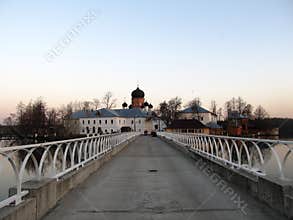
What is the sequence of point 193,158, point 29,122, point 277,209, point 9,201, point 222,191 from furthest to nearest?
point 29,122, point 193,158, point 222,191, point 277,209, point 9,201

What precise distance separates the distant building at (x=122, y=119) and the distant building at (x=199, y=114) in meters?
7.79

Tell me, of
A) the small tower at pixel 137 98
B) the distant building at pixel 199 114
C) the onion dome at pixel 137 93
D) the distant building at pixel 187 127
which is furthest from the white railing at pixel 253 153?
the small tower at pixel 137 98

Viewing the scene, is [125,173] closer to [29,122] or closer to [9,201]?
[9,201]

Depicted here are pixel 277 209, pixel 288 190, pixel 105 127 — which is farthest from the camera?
pixel 105 127

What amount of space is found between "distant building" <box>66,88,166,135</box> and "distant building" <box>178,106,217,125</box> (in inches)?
307

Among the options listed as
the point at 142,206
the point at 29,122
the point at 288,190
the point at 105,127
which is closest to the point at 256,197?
the point at 288,190

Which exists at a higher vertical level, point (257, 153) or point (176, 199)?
point (257, 153)

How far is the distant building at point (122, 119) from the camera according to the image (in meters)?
105

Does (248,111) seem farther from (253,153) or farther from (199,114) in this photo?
(253,153)

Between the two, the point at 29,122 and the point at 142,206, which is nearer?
the point at 142,206

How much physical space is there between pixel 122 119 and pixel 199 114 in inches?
1000

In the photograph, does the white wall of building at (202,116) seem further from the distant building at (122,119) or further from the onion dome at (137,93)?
the onion dome at (137,93)

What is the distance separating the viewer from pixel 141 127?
108 meters

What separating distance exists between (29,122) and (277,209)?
2020 inches
